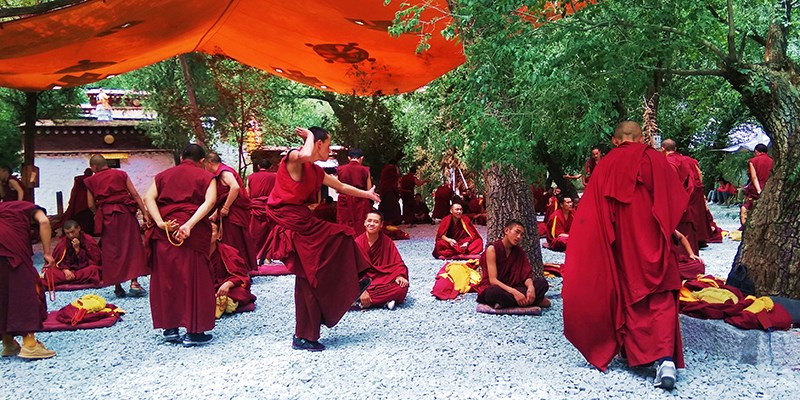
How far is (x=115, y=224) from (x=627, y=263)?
203 inches

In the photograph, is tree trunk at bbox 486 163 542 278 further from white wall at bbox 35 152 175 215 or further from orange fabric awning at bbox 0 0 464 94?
white wall at bbox 35 152 175 215

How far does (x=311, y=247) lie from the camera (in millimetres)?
4852

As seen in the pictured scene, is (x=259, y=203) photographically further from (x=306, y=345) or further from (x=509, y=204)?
(x=306, y=345)

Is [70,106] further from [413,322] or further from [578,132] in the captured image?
[578,132]

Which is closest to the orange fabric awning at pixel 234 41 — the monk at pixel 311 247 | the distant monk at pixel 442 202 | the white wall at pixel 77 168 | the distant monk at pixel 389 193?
the distant monk at pixel 389 193

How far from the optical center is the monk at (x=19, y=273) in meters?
4.67

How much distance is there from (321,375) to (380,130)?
11852 mm

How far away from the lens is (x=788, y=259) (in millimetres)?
4945

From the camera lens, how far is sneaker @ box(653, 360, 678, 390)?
3.83m

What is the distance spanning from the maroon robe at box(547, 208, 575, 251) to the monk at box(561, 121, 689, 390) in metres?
6.01

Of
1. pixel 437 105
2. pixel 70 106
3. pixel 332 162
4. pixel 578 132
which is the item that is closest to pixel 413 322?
pixel 578 132

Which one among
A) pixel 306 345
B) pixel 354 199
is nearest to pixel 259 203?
pixel 354 199

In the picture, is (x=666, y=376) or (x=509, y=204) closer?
(x=666, y=376)

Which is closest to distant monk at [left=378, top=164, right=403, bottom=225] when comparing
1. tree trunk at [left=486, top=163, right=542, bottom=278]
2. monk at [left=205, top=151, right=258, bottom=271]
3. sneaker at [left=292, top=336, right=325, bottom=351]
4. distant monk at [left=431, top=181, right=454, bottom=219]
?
distant monk at [left=431, top=181, right=454, bottom=219]
